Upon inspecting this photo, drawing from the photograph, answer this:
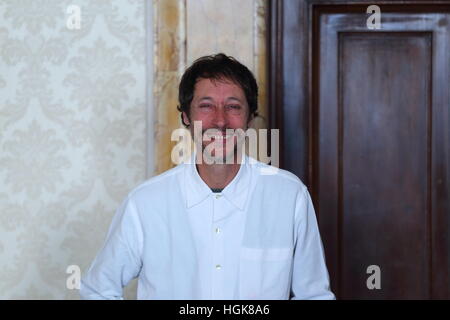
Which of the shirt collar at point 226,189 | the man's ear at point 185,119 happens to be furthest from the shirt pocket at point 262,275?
the man's ear at point 185,119

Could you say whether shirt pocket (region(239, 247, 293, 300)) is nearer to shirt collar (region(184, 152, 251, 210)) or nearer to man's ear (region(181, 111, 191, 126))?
shirt collar (region(184, 152, 251, 210))

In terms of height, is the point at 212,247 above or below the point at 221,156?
below

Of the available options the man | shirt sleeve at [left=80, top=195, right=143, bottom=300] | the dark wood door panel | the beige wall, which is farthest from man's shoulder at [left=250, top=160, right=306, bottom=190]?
the dark wood door panel

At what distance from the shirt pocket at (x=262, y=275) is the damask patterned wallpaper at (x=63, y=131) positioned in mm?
747

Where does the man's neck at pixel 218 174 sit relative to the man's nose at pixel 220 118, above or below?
below

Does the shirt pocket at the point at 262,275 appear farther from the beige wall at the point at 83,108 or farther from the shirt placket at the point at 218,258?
the beige wall at the point at 83,108

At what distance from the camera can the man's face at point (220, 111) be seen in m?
1.94

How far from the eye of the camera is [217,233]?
6.26 ft

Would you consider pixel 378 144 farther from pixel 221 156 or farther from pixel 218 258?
pixel 218 258

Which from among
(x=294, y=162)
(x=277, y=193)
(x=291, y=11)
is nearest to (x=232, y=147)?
(x=277, y=193)

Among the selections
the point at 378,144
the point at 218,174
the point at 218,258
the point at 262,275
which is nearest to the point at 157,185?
the point at 218,174

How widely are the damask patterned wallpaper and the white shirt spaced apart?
1.90 ft

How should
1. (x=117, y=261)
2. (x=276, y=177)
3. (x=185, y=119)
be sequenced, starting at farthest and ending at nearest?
(x=185, y=119) < (x=276, y=177) < (x=117, y=261)

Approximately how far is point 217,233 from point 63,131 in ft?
3.01
